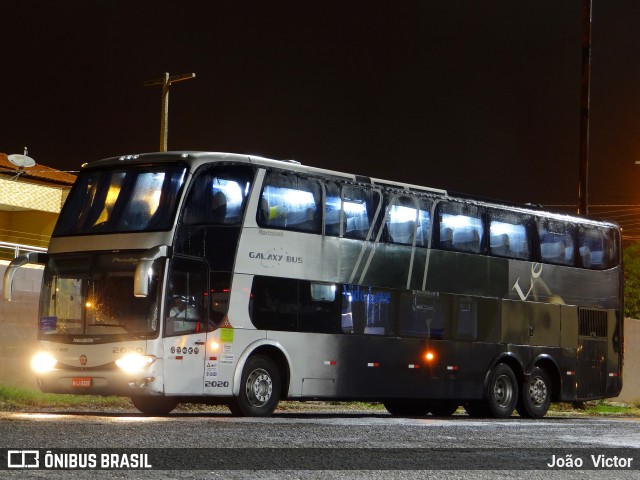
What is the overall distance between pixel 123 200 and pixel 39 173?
95.8 ft

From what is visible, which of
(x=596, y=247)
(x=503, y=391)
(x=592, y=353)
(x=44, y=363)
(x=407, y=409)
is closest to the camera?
(x=44, y=363)

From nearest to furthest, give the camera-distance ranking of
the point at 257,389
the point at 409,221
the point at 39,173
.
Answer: the point at 257,389, the point at 409,221, the point at 39,173

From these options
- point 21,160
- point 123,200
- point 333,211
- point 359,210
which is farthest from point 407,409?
point 21,160

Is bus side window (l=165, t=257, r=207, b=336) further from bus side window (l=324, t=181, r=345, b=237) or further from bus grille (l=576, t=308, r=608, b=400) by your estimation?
bus grille (l=576, t=308, r=608, b=400)

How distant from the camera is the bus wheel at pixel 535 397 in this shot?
24.2 meters

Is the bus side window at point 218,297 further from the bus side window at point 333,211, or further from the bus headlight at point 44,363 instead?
the bus headlight at point 44,363

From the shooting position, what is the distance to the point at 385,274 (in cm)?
2114

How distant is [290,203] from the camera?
1942 centimetres

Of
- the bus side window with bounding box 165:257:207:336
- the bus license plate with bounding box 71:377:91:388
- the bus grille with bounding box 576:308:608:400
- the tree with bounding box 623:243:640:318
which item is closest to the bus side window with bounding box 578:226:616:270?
the bus grille with bounding box 576:308:608:400

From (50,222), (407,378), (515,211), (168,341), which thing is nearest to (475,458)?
(168,341)

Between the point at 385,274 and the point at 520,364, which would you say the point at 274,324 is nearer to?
the point at 385,274

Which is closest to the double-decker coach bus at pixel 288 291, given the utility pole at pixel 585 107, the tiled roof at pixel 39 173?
the utility pole at pixel 585 107

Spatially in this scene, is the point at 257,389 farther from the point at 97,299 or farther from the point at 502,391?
the point at 502,391

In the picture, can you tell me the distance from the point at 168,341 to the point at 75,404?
14.6ft
